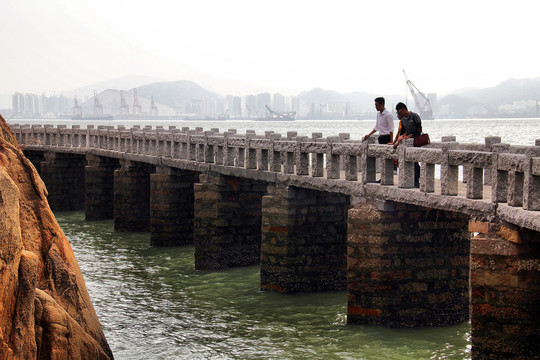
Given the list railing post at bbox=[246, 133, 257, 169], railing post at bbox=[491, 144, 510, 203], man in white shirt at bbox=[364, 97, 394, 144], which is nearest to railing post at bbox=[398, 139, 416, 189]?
man in white shirt at bbox=[364, 97, 394, 144]

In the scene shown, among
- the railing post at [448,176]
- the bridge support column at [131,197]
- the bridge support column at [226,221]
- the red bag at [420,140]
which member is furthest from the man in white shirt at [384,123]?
the bridge support column at [131,197]

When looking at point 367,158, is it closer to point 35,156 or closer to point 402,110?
point 402,110

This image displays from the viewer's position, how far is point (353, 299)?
15.3m

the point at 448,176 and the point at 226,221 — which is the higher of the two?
the point at 448,176

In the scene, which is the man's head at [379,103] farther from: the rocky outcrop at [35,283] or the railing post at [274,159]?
the rocky outcrop at [35,283]

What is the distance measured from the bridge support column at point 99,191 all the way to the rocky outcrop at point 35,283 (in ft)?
68.9

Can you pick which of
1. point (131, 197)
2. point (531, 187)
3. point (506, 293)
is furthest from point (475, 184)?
point (131, 197)

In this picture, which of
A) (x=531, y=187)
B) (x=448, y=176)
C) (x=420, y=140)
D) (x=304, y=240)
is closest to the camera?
(x=531, y=187)

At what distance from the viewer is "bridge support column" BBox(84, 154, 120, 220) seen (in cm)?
3278

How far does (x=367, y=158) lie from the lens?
1536cm

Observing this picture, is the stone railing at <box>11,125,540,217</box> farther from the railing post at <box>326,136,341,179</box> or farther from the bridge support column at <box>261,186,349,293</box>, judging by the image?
the bridge support column at <box>261,186,349,293</box>

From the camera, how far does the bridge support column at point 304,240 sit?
712 inches

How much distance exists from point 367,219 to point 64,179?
24.3 m

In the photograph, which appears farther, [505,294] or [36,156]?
[36,156]
